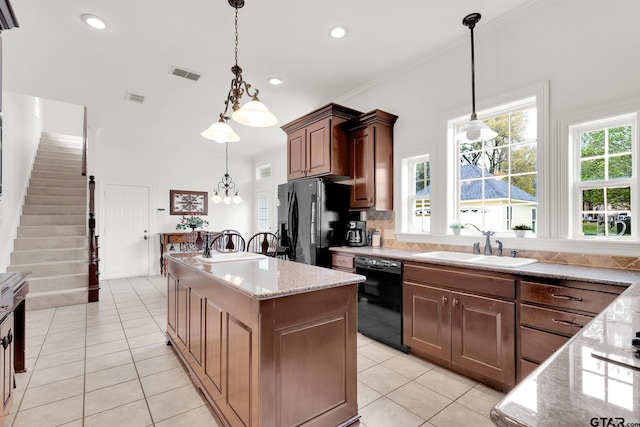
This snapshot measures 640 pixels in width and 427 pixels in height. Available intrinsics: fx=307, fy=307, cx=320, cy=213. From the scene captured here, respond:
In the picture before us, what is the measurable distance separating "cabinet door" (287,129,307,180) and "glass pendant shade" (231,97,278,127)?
81.4 inches

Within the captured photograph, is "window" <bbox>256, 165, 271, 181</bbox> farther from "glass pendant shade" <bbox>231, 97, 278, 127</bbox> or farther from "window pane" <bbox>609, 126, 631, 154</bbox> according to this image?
"window pane" <bbox>609, 126, 631, 154</bbox>

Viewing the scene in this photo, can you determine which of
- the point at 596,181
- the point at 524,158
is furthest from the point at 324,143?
the point at 596,181

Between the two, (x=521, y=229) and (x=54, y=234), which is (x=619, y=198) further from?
(x=54, y=234)

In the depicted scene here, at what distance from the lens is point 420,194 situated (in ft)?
11.8

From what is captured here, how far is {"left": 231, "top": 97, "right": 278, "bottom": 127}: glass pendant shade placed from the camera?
190 cm

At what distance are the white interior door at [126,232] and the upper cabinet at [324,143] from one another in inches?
170

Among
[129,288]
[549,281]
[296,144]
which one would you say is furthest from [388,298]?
[129,288]

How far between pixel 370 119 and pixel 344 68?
675 millimetres

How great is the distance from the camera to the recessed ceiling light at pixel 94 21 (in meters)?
2.69

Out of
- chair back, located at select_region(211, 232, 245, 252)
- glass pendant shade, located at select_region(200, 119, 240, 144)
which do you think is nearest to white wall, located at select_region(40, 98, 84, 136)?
chair back, located at select_region(211, 232, 245, 252)

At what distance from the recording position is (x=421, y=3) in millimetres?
2553

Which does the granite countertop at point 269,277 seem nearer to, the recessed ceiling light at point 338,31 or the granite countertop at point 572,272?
the granite countertop at point 572,272

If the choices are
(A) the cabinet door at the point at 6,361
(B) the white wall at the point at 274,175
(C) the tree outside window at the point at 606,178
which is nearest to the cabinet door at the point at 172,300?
(A) the cabinet door at the point at 6,361

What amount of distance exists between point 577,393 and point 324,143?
11.3ft
